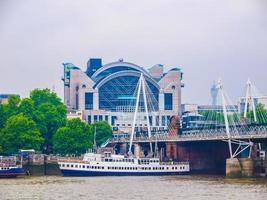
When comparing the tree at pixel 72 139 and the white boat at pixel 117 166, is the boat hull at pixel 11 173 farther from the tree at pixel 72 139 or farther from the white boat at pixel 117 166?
the tree at pixel 72 139

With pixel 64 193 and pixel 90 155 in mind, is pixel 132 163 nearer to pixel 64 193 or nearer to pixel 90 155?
pixel 90 155

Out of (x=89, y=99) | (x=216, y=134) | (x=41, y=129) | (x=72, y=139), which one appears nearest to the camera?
(x=216, y=134)

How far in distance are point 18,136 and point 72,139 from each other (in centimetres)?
838

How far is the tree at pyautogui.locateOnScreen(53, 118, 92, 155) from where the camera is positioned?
122500mm

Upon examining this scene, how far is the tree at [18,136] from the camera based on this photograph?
118m

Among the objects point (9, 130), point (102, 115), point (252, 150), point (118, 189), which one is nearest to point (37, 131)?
point (9, 130)

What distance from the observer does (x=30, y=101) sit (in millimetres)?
131875

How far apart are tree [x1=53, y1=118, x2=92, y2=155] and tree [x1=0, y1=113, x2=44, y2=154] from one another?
4237 millimetres

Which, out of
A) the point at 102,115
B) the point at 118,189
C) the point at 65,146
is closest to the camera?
the point at 118,189

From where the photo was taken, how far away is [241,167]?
352 ft

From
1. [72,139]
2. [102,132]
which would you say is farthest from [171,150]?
[102,132]

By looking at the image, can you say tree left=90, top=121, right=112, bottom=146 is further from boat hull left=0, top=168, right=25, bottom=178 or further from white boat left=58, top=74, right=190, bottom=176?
boat hull left=0, top=168, right=25, bottom=178

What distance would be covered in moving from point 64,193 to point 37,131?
4416 cm

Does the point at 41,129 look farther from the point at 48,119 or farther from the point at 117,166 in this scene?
the point at 117,166
